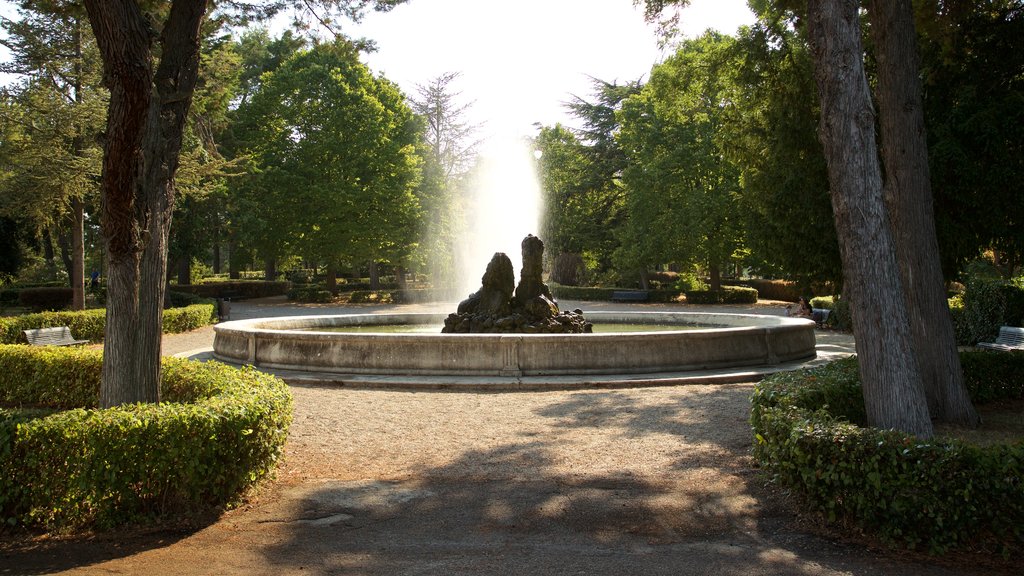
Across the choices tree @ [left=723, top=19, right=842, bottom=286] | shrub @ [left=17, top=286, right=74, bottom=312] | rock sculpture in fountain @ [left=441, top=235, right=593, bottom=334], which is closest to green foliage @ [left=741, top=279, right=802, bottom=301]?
rock sculpture in fountain @ [left=441, top=235, right=593, bottom=334]

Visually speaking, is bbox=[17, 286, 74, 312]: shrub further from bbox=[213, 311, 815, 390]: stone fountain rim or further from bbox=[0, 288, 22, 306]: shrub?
bbox=[213, 311, 815, 390]: stone fountain rim

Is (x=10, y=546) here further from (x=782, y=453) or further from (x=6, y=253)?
(x=6, y=253)

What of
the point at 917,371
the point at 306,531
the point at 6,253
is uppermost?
the point at 6,253

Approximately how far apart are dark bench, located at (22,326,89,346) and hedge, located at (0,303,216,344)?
33.3 inches

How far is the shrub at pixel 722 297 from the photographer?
34031 millimetres

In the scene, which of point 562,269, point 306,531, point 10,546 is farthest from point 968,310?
point 562,269

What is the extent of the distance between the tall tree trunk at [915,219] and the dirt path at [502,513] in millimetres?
2286

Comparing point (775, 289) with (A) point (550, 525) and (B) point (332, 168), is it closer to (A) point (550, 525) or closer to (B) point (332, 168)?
(B) point (332, 168)

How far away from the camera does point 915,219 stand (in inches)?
299

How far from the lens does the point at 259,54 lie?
46875 mm

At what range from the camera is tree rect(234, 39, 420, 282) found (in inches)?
1415

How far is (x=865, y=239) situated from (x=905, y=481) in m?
2.10

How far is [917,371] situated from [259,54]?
1921 inches

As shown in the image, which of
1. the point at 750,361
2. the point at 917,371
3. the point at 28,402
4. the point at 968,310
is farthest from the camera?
the point at 968,310
